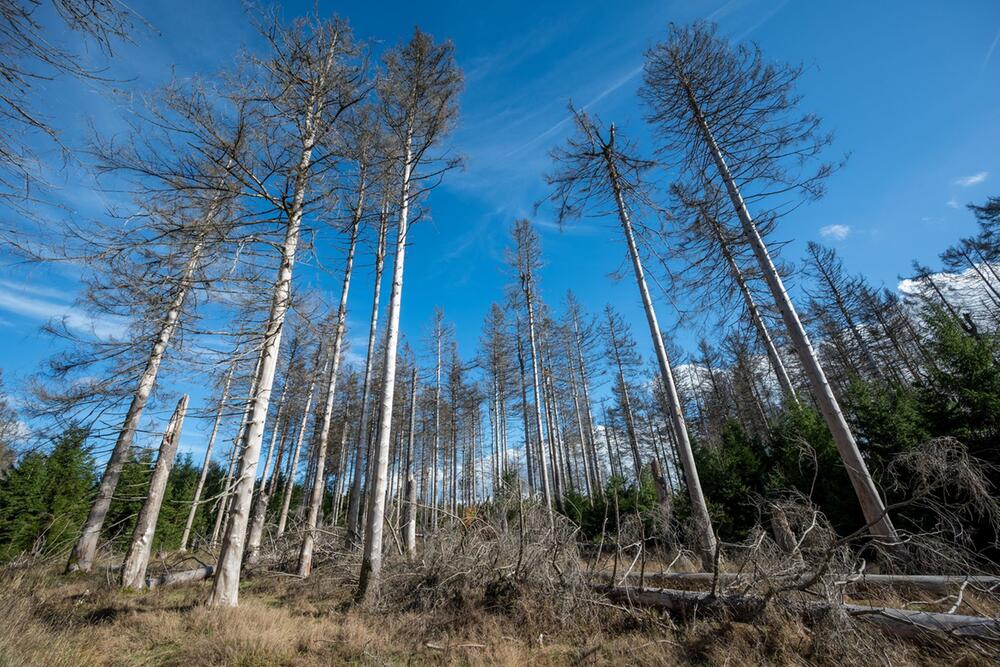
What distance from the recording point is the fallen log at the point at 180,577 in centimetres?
662

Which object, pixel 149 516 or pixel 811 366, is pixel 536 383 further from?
pixel 149 516

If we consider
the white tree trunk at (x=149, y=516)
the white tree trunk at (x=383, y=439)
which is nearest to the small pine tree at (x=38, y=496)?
the white tree trunk at (x=149, y=516)

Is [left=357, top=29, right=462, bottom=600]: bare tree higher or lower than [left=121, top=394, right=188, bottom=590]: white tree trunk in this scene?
higher

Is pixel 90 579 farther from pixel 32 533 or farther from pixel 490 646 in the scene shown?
pixel 32 533

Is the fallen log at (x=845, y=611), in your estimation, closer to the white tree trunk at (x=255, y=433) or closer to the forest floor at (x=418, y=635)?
the forest floor at (x=418, y=635)

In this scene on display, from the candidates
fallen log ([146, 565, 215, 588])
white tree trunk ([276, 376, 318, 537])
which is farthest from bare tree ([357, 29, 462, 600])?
white tree trunk ([276, 376, 318, 537])

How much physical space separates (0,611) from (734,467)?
13.8 metres

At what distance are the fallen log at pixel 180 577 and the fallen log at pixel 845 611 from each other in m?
8.17

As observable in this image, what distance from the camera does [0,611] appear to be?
12.2 feet

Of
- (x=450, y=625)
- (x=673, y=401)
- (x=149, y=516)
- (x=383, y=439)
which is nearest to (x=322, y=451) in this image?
(x=149, y=516)

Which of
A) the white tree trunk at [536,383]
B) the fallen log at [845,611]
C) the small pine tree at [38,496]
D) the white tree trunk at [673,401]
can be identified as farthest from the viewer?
the white tree trunk at [536,383]

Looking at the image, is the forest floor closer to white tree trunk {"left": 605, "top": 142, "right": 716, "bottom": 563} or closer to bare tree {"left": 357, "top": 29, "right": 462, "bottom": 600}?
white tree trunk {"left": 605, "top": 142, "right": 716, "bottom": 563}

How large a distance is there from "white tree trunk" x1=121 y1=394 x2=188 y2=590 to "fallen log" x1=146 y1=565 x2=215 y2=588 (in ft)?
1.11

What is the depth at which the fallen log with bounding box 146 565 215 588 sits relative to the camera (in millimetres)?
6621
